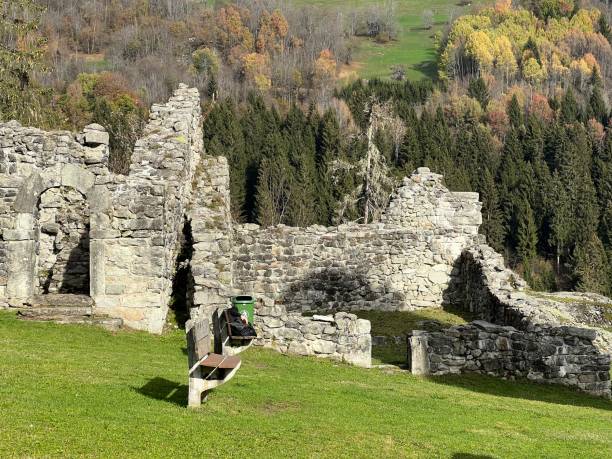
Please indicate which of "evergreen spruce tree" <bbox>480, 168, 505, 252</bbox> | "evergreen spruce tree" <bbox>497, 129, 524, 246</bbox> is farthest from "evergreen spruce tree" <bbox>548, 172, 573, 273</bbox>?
"evergreen spruce tree" <bbox>480, 168, 505, 252</bbox>

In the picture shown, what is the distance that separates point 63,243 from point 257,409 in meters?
10.9

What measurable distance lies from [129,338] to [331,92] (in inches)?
4822

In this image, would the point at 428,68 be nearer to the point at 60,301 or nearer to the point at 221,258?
the point at 221,258

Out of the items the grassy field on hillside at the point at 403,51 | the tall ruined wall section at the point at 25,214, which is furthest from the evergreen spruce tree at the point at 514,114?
the tall ruined wall section at the point at 25,214

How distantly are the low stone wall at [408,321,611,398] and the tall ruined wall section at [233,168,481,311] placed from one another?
295 inches

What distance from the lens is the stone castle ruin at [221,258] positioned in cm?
1780

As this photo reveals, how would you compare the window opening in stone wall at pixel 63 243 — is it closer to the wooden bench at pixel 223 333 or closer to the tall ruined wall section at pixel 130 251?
the tall ruined wall section at pixel 130 251

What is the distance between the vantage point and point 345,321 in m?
17.6

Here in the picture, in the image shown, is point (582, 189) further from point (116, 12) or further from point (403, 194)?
point (116, 12)

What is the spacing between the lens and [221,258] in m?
19.6

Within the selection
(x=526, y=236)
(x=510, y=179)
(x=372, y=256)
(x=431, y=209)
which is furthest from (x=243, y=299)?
(x=510, y=179)

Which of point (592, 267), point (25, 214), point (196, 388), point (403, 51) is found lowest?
point (592, 267)

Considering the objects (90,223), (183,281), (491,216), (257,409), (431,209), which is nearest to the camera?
(257,409)

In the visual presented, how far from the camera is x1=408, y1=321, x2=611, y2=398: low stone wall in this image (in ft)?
58.1
